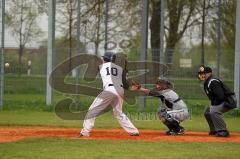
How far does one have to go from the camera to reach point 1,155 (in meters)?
10.2

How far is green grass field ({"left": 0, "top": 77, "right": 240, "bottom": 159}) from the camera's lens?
1048 centimetres

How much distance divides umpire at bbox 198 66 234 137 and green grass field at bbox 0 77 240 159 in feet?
5.22

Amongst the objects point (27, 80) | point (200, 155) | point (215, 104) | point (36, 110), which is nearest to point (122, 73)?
point (215, 104)

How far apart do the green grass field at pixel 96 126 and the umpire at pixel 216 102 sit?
1591 millimetres

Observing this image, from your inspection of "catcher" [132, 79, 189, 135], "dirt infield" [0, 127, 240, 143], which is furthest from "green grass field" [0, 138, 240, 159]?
"catcher" [132, 79, 189, 135]

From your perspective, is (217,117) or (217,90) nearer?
(217,90)

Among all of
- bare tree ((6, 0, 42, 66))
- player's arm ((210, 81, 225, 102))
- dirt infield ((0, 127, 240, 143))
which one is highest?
bare tree ((6, 0, 42, 66))

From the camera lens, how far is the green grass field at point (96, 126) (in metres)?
10.5

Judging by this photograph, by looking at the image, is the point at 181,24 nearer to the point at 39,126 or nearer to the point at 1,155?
the point at 39,126

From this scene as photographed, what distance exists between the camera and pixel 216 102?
554 inches

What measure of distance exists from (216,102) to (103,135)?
2760 mm

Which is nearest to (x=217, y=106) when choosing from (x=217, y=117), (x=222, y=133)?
(x=217, y=117)

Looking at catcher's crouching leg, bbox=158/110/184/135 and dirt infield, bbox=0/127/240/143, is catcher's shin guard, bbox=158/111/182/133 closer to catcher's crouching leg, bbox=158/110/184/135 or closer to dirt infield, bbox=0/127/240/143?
catcher's crouching leg, bbox=158/110/184/135

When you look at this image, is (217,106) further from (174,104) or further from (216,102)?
(174,104)
